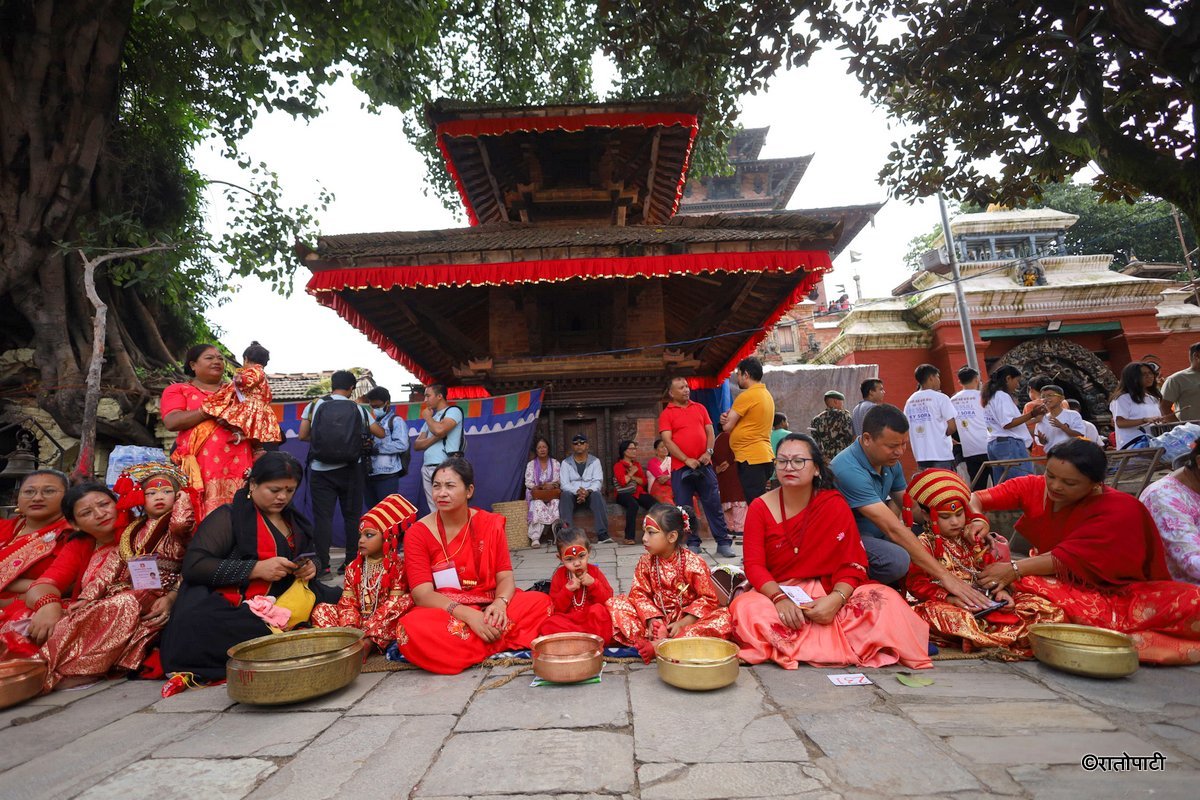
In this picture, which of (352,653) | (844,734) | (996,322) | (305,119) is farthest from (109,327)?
(996,322)

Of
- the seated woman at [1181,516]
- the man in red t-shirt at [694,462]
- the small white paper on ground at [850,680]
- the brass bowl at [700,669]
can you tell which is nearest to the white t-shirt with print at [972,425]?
the man in red t-shirt at [694,462]

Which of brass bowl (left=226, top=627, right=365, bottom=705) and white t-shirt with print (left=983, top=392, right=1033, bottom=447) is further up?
white t-shirt with print (left=983, top=392, right=1033, bottom=447)

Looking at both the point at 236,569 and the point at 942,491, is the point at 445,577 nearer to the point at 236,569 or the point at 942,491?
the point at 236,569

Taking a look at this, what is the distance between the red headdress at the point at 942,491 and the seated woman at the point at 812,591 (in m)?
0.52

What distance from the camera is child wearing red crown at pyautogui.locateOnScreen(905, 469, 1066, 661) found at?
288cm

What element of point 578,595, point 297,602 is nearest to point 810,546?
point 578,595

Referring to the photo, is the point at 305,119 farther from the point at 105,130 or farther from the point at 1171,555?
the point at 1171,555

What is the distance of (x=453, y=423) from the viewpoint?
5.98 metres

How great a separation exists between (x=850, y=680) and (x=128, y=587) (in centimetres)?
388

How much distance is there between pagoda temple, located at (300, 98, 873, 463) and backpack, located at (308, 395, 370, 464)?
6.20 feet

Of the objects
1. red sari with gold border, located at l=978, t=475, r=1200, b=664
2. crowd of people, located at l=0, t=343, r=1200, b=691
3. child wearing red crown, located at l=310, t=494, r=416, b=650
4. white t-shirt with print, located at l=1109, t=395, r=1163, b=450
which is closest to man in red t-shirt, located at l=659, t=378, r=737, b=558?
crowd of people, located at l=0, t=343, r=1200, b=691

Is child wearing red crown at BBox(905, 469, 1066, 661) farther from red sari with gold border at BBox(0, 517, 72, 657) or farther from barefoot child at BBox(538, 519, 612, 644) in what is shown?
red sari with gold border at BBox(0, 517, 72, 657)

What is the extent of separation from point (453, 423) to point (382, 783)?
4.37m

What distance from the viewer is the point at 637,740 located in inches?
79.5
